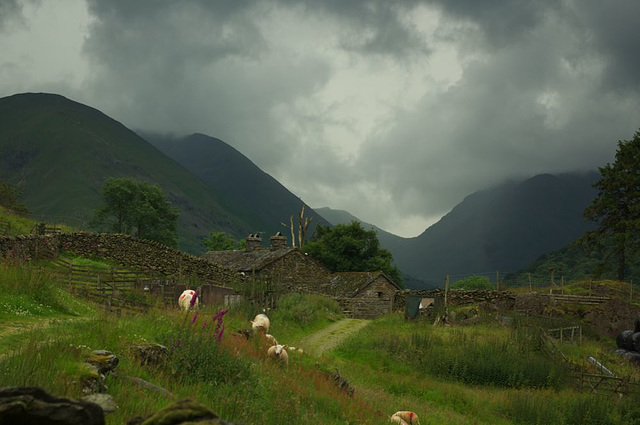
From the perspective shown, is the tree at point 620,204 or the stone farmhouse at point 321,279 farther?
the stone farmhouse at point 321,279

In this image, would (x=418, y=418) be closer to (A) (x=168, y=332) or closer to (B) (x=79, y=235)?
(A) (x=168, y=332)

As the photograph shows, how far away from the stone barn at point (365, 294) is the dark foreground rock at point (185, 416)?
42.1m

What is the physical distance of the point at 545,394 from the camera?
1928cm

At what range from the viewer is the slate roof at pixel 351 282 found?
160 ft

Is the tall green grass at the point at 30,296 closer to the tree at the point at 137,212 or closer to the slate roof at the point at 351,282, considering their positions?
the slate roof at the point at 351,282

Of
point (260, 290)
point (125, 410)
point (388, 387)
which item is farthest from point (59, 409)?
point (260, 290)

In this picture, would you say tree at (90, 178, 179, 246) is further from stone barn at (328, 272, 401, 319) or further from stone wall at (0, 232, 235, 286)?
stone wall at (0, 232, 235, 286)

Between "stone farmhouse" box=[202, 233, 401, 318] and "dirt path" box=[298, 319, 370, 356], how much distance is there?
12.7 metres

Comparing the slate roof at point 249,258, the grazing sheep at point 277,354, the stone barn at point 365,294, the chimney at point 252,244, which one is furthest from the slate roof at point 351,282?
the grazing sheep at point 277,354

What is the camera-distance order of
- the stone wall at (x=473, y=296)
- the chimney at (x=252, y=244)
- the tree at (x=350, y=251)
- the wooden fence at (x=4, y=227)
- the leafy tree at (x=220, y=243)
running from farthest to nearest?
the leafy tree at (x=220, y=243)
the tree at (x=350, y=251)
the chimney at (x=252, y=244)
the stone wall at (x=473, y=296)
the wooden fence at (x=4, y=227)

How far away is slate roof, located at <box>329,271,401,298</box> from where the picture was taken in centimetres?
4872

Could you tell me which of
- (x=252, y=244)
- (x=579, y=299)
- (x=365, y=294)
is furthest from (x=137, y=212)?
(x=579, y=299)

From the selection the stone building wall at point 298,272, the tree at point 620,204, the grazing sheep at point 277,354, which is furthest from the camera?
the stone building wall at point 298,272

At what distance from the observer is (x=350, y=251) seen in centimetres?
6588
